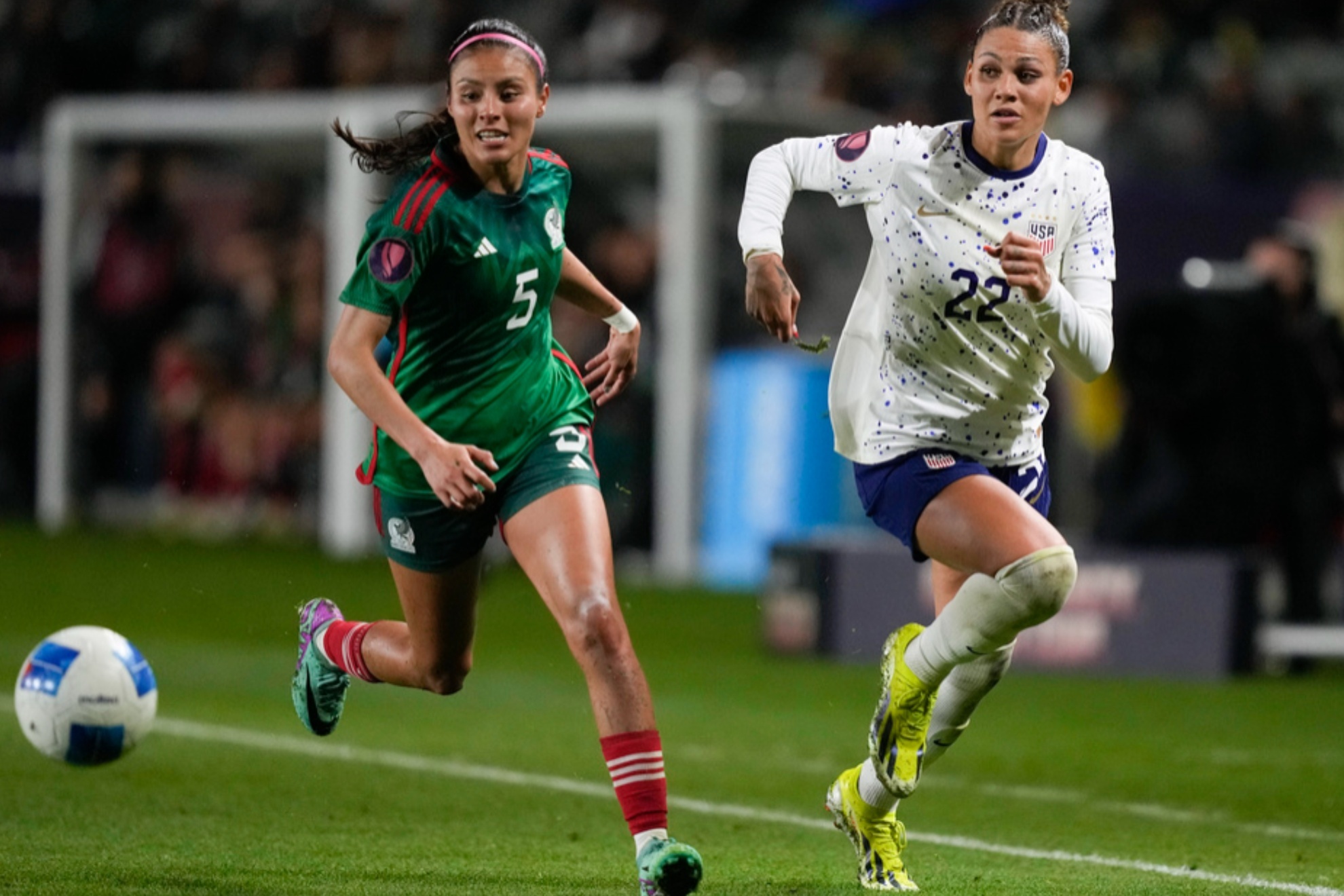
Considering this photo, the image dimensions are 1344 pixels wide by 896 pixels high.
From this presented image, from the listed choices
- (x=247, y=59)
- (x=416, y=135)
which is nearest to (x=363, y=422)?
(x=247, y=59)

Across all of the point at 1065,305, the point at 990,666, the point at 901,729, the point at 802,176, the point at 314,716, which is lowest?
the point at 314,716

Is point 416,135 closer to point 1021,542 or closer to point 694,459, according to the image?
point 1021,542

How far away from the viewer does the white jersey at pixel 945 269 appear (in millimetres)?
6414

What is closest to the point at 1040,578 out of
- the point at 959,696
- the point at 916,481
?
the point at 916,481

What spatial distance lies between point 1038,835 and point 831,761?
75.4 inches

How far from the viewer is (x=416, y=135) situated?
6.47m

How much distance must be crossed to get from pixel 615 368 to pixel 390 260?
1.10 metres

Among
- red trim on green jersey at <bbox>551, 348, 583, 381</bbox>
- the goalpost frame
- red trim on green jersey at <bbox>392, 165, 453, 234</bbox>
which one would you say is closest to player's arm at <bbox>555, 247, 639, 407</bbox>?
red trim on green jersey at <bbox>551, 348, 583, 381</bbox>

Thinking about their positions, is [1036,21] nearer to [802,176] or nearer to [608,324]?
[802,176]

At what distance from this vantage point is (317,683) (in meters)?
7.39

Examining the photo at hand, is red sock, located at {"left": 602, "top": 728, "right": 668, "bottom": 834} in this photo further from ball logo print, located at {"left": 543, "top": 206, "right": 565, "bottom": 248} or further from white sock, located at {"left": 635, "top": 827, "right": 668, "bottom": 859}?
ball logo print, located at {"left": 543, "top": 206, "right": 565, "bottom": 248}

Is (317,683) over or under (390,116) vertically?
under

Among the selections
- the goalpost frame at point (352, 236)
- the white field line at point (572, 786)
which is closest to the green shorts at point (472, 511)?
the white field line at point (572, 786)

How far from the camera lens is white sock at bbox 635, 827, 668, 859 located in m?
5.69
